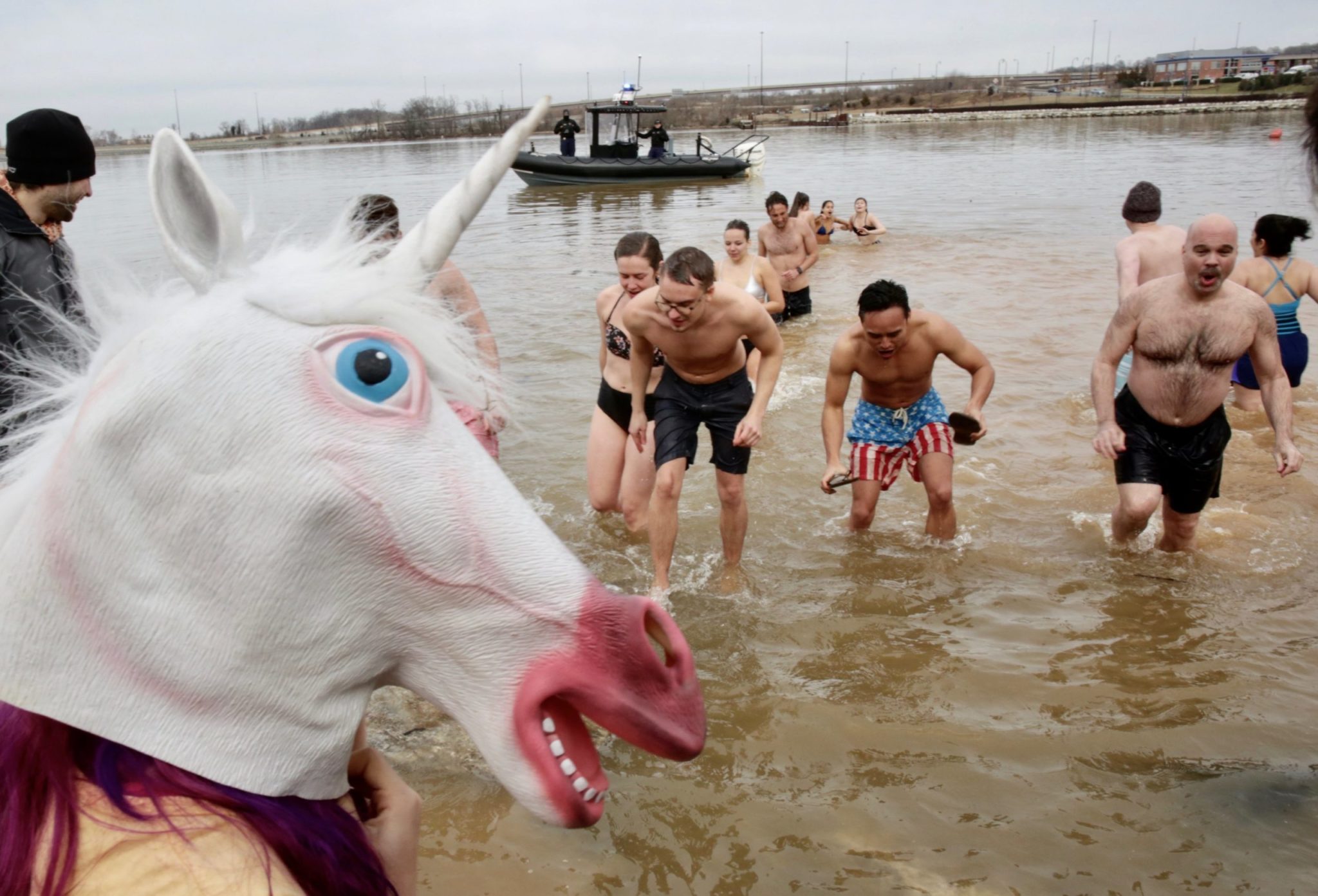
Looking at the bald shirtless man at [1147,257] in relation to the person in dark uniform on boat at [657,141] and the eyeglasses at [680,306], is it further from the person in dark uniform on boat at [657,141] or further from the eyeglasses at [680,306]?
the person in dark uniform on boat at [657,141]

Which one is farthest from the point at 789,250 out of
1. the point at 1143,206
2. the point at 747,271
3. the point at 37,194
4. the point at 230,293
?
the point at 230,293

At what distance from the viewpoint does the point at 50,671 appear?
3.23 ft

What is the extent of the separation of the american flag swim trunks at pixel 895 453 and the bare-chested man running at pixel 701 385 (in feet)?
2.66

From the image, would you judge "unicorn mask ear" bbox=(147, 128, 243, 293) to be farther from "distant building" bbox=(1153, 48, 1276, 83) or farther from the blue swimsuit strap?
"distant building" bbox=(1153, 48, 1276, 83)

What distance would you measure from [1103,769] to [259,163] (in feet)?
203

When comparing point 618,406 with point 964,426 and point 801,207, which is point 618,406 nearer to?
point 964,426

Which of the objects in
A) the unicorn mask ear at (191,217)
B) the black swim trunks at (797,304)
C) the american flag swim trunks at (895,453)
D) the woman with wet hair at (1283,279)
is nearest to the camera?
the unicorn mask ear at (191,217)

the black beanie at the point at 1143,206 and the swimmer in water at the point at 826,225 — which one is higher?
the black beanie at the point at 1143,206

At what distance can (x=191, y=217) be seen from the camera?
3.55 feet

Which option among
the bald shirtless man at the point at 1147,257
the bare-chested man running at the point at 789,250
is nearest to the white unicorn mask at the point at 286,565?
the bald shirtless man at the point at 1147,257

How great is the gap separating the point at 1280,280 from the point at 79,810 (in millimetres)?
8566

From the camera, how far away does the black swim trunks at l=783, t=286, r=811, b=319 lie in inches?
493

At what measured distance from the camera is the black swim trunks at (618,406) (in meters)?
6.36

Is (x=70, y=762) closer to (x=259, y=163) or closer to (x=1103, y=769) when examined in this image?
(x=1103, y=769)
